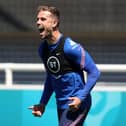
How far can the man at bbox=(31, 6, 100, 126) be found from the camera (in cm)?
444

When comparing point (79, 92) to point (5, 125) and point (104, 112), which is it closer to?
point (104, 112)

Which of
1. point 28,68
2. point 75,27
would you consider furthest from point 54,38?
point 75,27

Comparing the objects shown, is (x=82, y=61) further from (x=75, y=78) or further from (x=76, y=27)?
(x=76, y=27)

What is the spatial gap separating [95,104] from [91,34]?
21.2 feet

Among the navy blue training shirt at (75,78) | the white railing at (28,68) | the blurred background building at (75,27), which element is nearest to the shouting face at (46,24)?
the navy blue training shirt at (75,78)

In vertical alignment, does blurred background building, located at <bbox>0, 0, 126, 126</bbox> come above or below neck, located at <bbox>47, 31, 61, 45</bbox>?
below

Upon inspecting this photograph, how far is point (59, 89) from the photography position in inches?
180

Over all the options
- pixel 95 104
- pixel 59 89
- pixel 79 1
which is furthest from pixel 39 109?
pixel 79 1

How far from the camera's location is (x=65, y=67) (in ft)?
14.9

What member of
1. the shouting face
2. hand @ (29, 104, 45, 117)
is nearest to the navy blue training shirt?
the shouting face

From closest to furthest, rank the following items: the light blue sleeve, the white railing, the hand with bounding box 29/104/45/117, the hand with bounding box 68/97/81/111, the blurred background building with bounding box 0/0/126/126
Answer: the hand with bounding box 68/97/81/111 < the light blue sleeve < the hand with bounding box 29/104/45/117 < the white railing < the blurred background building with bounding box 0/0/126/126

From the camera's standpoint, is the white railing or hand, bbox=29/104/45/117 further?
the white railing

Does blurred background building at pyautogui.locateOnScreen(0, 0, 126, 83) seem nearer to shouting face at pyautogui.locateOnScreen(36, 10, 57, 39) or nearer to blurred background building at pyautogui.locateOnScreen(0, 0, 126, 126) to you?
blurred background building at pyautogui.locateOnScreen(0, 0, 126, 126)

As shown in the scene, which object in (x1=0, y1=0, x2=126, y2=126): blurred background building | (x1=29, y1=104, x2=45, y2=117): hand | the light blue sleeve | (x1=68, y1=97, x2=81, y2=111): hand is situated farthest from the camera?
(x1=0, y1=0, x2=126, y2=126): blurred background building
